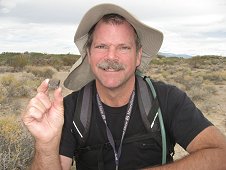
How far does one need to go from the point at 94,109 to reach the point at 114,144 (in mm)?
313

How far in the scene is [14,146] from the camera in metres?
A: 4.86

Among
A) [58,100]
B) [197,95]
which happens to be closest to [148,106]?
[58,100]

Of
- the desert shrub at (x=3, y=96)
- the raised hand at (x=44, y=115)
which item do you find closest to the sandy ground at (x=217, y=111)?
the desert shrub at (x=3, y=96)

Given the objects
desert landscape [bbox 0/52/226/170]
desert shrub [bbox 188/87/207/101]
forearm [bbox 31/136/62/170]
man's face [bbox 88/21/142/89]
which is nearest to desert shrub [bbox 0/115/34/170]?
desert landscape [bbox 0/52/226/170]

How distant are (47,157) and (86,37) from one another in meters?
1.09

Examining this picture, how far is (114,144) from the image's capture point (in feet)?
9.05

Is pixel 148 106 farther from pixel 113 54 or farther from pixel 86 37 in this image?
pixel 86 37

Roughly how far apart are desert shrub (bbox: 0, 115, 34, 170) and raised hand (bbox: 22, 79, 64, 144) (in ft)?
6.25

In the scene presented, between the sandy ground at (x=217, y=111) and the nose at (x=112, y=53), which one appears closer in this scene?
the nose at (x=112, y=53)

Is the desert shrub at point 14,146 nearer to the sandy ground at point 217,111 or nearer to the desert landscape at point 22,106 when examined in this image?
the desert landscape at point 22,106

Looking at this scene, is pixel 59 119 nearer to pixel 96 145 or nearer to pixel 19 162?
pixel 96 145

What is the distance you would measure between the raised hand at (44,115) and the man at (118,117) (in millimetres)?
129

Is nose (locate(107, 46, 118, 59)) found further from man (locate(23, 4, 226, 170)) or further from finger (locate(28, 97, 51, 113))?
finger (locate(28, 97, 51, 113))

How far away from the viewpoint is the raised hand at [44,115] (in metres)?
2.33
